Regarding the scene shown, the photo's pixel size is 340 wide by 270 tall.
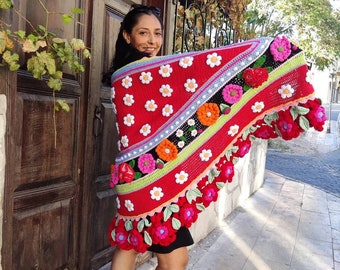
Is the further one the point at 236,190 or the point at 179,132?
the point at 236,190

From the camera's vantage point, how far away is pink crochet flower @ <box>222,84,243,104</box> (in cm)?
146

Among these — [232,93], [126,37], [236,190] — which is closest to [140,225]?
[232,93]

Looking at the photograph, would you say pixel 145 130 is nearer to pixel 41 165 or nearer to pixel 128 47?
pixel 128 47

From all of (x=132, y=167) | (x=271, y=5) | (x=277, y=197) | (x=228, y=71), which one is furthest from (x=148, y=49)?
(x=271, y=5)

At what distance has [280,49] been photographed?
1.42 meters

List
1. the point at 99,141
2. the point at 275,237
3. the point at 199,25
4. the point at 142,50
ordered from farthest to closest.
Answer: the point at 275,237 < the point at 199,25 < the point at 99,141 < the point at 142,50

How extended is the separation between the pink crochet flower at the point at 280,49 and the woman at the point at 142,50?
0.55 m

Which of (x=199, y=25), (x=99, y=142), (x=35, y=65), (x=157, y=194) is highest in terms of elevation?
(x=199, y=25)

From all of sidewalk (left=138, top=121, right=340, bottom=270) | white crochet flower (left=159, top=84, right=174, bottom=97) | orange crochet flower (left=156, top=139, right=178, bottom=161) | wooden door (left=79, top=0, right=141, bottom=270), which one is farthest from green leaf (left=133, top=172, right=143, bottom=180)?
sidewalk (left=138, top=121, right=340, bottom=270)

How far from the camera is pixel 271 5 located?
10.3 m

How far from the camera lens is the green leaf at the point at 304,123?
1389 mm

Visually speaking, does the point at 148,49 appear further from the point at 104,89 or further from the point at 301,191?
the point at 301,191

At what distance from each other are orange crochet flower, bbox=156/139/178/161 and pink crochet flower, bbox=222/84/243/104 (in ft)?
0.94

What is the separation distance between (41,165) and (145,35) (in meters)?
0.80
